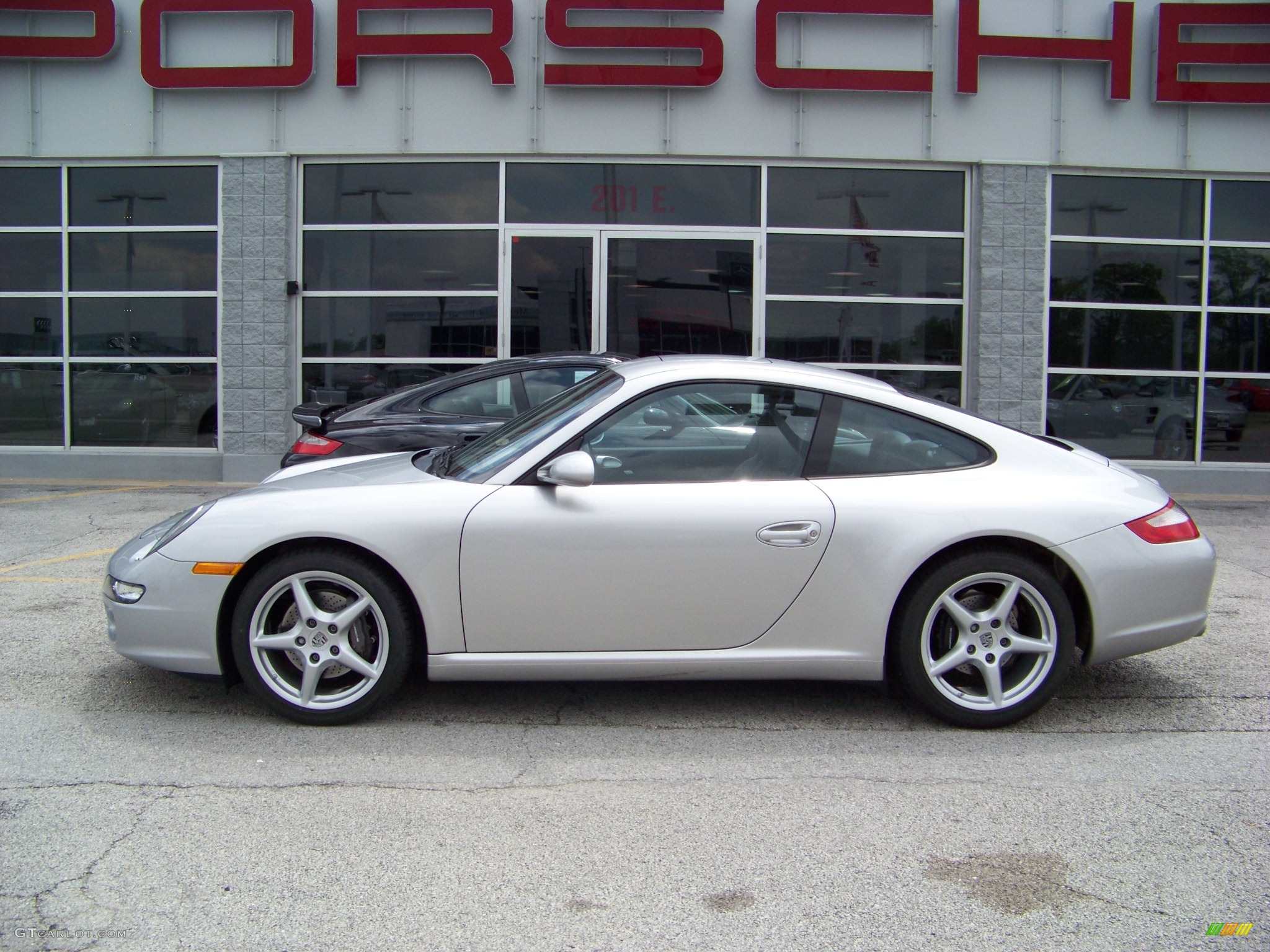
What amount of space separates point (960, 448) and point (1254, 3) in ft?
33.0

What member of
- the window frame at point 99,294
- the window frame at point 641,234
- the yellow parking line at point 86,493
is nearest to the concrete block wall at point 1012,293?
the window frame at point 641,234

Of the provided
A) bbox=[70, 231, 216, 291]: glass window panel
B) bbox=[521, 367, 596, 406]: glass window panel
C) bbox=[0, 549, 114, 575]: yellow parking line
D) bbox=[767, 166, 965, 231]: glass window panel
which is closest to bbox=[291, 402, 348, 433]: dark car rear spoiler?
bbox=[521, 367, 596, 406]: glass window panel

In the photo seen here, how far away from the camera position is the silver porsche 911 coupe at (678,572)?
3.82 m

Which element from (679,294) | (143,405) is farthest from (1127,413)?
(143,405)

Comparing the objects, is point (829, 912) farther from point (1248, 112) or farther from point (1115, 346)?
point (1248, 112)

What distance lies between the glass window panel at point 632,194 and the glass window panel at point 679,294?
0.90ft

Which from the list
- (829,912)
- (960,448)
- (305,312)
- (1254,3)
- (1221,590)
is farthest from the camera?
(305,312)

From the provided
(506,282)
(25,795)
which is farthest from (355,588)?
(506,282)

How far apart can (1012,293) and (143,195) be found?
9.76 metres

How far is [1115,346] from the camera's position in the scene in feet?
38.5

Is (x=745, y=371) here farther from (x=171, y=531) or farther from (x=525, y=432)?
(x=171, y=531)

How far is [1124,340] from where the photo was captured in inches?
463

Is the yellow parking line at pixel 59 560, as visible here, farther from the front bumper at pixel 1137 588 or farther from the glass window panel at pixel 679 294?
the front bumper at pixel 1137 588

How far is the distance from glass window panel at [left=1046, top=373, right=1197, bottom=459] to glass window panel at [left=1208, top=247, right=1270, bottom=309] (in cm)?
101
